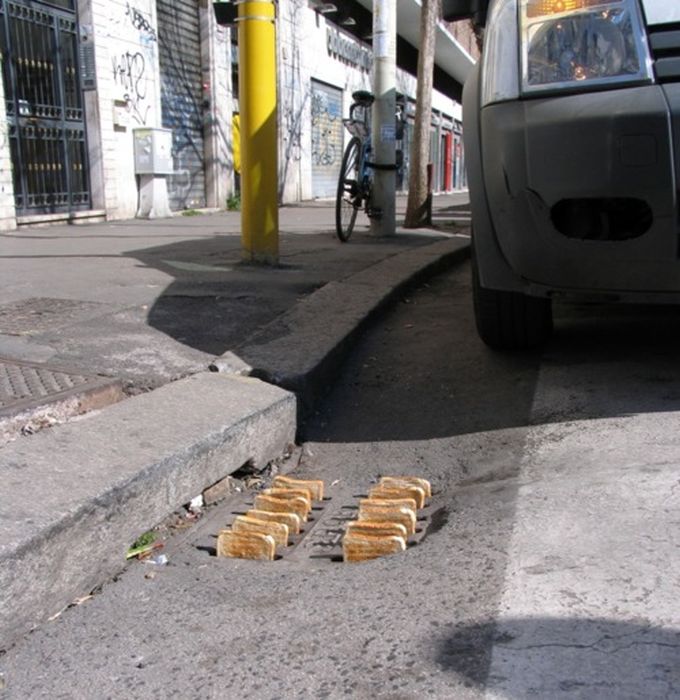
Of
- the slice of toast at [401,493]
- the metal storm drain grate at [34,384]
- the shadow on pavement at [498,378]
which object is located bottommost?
the slice of toast at [401,493]

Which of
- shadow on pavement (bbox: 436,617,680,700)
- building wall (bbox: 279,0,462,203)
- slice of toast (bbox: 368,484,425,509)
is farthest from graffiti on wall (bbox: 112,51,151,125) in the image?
shadow on pavement (bbox: 436,617,680,700)

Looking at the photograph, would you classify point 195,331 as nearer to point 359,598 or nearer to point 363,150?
point 359,598

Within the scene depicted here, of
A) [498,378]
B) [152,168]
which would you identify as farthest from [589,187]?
[152,168]

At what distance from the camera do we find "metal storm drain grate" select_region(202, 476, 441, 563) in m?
2.06

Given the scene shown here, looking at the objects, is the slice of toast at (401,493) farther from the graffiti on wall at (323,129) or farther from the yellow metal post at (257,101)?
the graffiti on wall at (323,129)

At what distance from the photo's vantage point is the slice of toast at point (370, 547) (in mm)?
1989

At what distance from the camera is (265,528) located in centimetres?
217

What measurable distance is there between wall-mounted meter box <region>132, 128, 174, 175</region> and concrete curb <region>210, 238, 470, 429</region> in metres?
6.59

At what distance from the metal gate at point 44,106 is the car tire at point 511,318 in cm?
755

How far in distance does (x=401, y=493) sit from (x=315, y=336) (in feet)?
4.21

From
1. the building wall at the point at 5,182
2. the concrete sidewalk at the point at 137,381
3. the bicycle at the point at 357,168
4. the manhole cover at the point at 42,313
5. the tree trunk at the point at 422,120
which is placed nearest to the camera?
the concrete sidewalk at the point at 137,381

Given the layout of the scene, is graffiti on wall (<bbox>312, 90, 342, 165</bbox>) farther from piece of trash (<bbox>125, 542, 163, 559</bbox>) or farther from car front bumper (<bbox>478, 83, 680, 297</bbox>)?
piece of trash (<bbox>125, 542, 163, 559</bbox>)

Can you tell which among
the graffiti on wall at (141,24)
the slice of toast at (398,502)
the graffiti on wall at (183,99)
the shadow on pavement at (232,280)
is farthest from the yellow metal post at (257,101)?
the graffiti on wall at (183,99)

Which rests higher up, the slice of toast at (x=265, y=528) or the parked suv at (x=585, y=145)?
the parked suv at (x=585, y=145)
